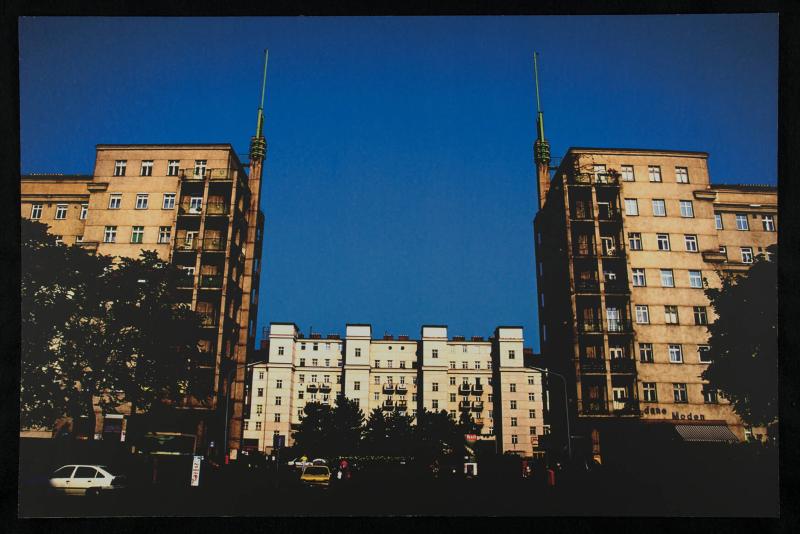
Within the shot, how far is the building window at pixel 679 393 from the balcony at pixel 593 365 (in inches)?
124

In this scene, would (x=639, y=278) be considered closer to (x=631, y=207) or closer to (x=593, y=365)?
(x=631, y=207)

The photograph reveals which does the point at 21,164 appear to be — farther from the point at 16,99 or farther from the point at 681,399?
the point at 681,399

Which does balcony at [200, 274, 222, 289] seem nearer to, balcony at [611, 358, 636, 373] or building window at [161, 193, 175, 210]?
building window at [161, 193, 175, 210]

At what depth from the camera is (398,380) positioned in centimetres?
4956

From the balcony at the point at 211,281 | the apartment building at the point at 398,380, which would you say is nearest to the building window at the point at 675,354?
the apartment building at the point at 398,380

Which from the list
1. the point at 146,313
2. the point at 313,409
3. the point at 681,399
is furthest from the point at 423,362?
the point at 146,313

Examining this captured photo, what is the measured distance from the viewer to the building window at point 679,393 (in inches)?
1169

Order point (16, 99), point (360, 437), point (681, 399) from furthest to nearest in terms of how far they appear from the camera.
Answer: point (360, 437), point (681, 399), point (16, 99)

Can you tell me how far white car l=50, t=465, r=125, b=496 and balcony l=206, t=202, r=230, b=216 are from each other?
16433 millimetres

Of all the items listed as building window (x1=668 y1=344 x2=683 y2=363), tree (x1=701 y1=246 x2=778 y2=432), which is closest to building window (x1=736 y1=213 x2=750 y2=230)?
tree (x1=701 y1=246 x2=778 y2=432)

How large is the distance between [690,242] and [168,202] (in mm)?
24973

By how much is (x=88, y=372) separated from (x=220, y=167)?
1245 cm

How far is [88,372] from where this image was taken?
78.3ft

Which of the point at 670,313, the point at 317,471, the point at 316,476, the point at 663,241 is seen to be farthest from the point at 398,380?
the point at 316,476
